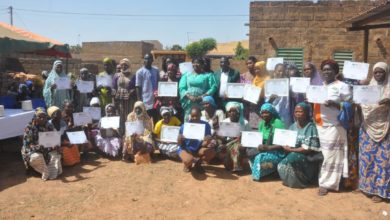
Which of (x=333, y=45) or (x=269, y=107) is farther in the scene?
(x=333, y=45)

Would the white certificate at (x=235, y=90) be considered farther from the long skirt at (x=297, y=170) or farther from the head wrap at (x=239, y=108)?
the long skirt at (x=297, y=170)

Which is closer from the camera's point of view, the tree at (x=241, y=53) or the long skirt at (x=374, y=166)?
the long skirt at (x=374, y=166)

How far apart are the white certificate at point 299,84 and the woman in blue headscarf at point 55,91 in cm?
435

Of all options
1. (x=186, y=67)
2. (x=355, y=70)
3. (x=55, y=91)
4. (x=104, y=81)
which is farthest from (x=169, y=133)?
(x=355, y=70)

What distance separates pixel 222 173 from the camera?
6.28m

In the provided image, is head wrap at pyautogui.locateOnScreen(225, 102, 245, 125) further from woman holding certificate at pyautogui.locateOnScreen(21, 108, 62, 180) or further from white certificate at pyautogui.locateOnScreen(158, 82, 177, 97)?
woman holding certificate at pyautogui.locateOnScreen(21, 108, 62, 180)

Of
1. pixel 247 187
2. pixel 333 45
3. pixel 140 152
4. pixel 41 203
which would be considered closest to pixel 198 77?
pixel 140 152

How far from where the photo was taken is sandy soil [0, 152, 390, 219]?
4.74 m

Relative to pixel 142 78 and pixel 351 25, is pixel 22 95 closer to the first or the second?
pixel 142 78

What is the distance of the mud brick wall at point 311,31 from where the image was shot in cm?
1290

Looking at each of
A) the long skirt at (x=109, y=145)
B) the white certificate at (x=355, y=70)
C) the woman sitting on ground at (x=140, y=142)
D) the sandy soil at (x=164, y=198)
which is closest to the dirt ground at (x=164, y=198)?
the sandy soil at (x=164, y=198)

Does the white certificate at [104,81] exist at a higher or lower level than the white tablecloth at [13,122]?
higher

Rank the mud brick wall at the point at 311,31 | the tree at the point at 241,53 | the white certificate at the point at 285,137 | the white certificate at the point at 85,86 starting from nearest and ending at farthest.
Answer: the white certificate at the point at 285,137 → the white certificate at the point at 85,86 → the mud brick wall at the point at 311,31 → the tree at the point at 241,53

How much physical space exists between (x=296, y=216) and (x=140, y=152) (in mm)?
3170
